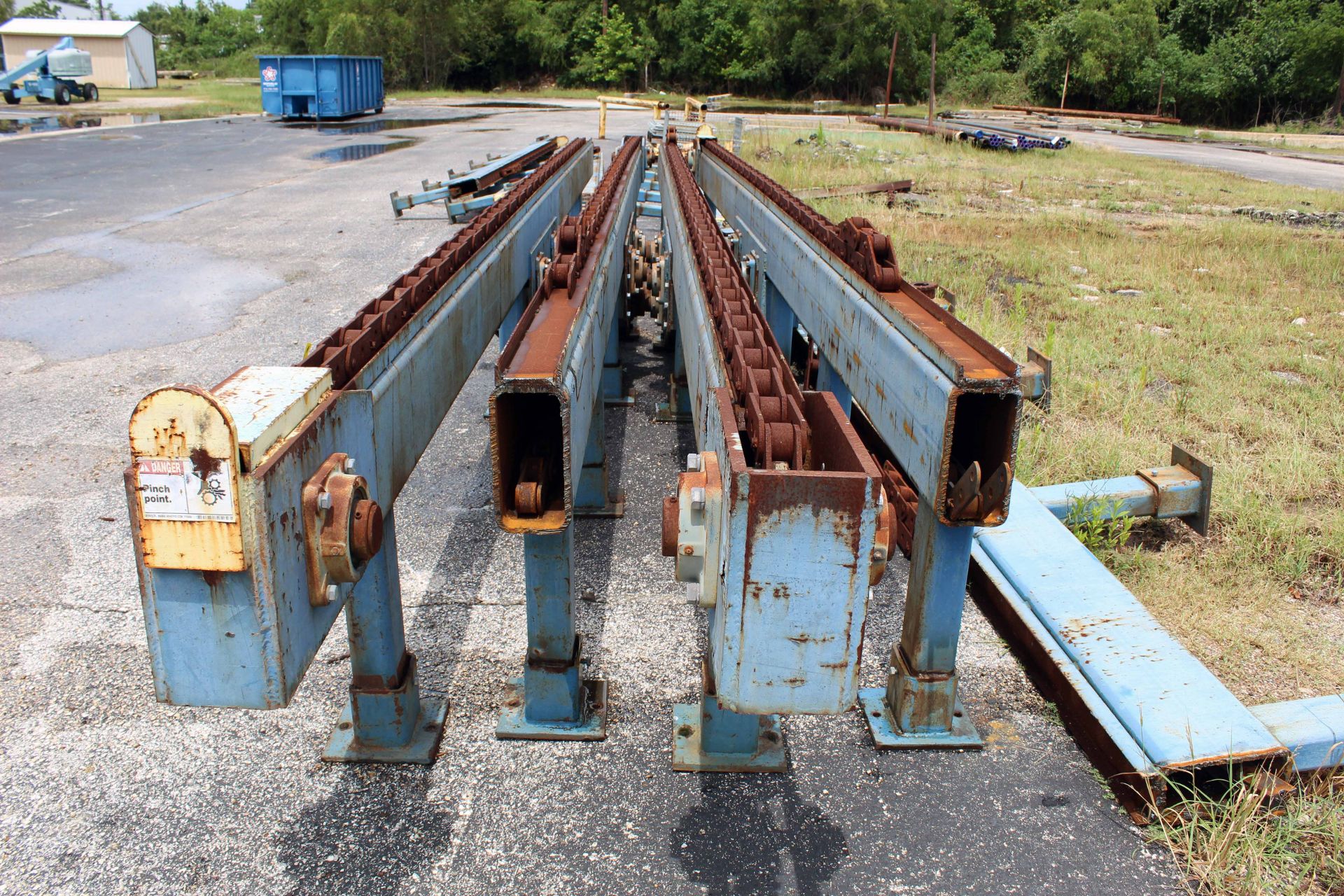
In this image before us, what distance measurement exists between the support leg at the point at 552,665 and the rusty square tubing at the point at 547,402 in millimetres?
263

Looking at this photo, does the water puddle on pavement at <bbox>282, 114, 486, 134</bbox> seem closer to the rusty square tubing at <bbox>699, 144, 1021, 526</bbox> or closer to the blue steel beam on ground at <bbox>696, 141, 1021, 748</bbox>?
the rusty square tubing at <bbox>699, 144, 1021, 526</bbox>

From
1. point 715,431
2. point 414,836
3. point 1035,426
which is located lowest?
point 414,836

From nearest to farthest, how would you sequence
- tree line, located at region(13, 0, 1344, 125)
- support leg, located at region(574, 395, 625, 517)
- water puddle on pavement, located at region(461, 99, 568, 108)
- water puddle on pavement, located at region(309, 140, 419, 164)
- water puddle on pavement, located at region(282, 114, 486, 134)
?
support leg, located at region(574, 395, 625, 517)
water puddle on pavement, located at region(309, 140, 419, 164)
water puddle on pavement, located at region(282, 114, 486, 134)
water puddle on pavement, located at region(461, 99, 568, 108)
tree line, located at region(13, 0, 1344, 125)

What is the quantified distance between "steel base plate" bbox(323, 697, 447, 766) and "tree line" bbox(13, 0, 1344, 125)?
41298 millimetres

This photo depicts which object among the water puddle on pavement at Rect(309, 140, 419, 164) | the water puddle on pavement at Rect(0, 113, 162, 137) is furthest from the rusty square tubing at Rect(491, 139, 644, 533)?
the water puddle on pavement at Rect(0, 113, 162, 137)

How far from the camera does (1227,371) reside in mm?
5809

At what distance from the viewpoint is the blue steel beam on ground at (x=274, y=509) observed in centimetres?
141

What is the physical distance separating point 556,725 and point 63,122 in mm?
25403

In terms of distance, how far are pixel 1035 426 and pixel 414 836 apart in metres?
3.70

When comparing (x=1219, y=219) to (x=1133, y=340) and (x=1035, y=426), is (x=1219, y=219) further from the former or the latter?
(x=1035, y=426)

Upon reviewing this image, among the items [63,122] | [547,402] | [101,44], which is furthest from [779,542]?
[101,44]

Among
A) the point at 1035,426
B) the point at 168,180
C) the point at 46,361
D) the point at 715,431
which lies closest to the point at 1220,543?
the point at 1035,426

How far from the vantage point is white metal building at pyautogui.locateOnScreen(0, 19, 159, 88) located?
43.2m

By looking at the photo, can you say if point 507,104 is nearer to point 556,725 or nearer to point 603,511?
point 603,511
